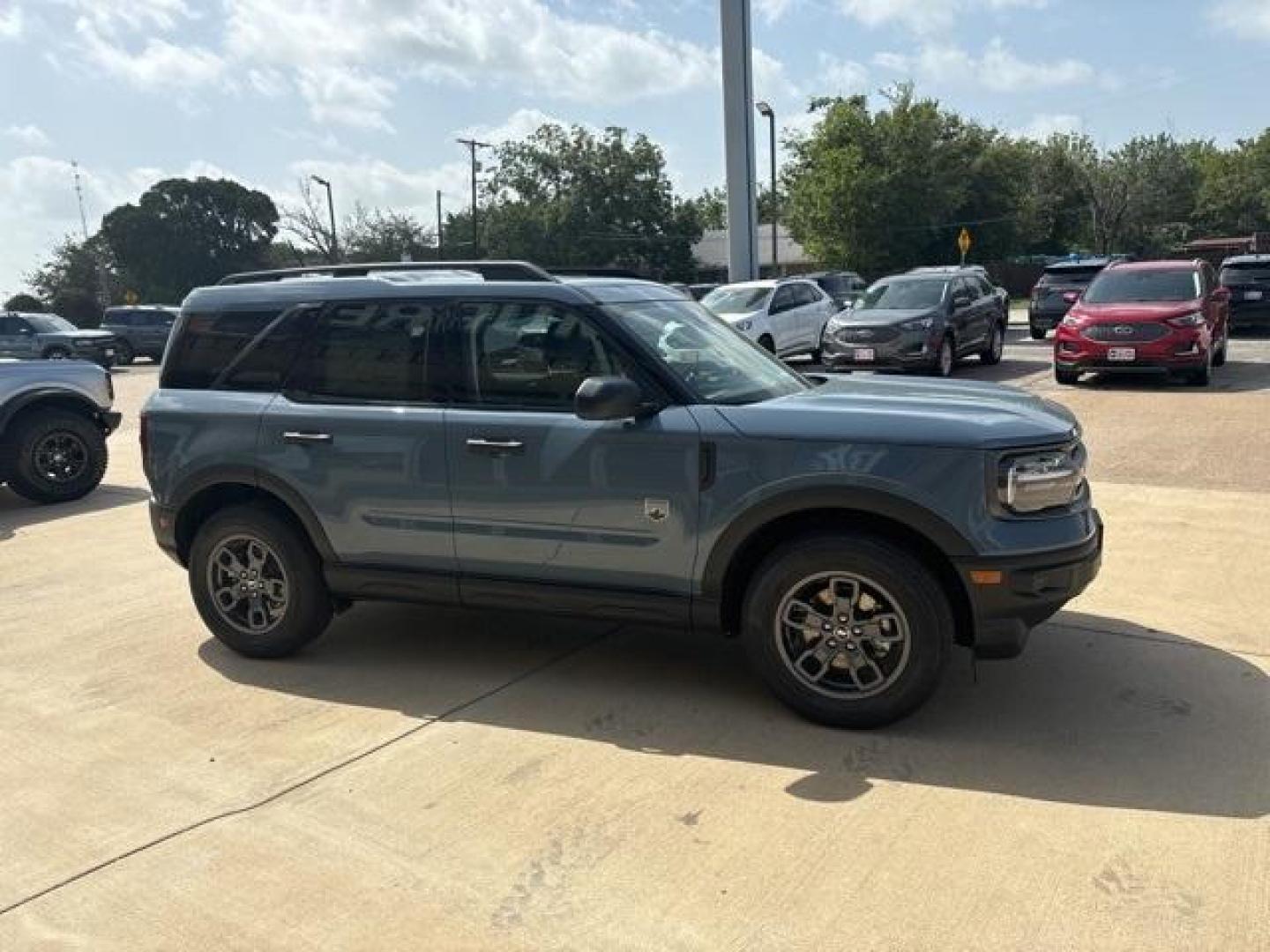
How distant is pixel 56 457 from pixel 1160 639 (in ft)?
30.2

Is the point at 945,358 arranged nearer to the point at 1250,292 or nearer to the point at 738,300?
the point at 738,300

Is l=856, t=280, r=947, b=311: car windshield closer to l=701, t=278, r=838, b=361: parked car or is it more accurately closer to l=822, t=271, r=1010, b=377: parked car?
l=822, t=271, r=1010, b=377: parked car

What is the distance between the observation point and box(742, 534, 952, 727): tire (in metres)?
3.87

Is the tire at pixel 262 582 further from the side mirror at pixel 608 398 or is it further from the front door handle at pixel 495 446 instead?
the side mirror at pixel 608 398

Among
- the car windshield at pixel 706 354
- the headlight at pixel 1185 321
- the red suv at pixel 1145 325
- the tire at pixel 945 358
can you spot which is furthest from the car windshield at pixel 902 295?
the car windshield at pixel 706 354

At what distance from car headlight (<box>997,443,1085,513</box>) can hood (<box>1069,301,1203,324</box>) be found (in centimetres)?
1100

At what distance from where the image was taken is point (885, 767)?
3766mm

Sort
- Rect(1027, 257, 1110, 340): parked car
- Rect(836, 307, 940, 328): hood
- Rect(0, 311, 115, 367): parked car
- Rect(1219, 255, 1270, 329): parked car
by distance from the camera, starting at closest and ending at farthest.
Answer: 1. Rect(836, 307, 940, 328): hood
2. Rect(1219, 255, 1270, 329): parked car
3. Rect(1027, 257, 1110, 340): parked car
4. Rect(0, 311, 115, 367): parked car

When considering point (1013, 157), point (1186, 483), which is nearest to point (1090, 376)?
point (1186, 483)

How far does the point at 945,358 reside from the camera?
15617 mm

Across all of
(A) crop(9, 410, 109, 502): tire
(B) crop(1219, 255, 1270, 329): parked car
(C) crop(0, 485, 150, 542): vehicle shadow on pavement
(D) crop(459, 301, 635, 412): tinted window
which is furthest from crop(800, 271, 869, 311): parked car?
(D) crop(459, 301, 635, 412): tinted window

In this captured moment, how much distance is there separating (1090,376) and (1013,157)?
137 feet

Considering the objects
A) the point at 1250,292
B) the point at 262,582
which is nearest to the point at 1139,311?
the point at 1250,292

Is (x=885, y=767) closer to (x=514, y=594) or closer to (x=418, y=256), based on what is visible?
(x=514, y=594)
